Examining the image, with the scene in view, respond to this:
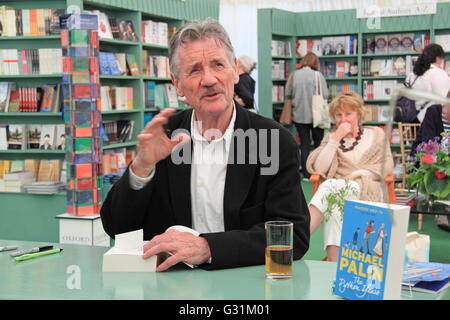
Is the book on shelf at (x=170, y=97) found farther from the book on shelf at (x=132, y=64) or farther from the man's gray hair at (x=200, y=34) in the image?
the man's gray hair at (x=200, y=34)

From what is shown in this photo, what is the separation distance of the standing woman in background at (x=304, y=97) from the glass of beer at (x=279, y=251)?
25.4ft

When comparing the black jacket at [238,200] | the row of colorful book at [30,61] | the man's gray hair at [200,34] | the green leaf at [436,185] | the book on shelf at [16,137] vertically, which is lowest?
the green leaf at [436,185]

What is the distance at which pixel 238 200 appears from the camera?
2004 mm

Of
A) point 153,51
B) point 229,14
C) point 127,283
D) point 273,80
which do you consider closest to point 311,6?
point 229,14

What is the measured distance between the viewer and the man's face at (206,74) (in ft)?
6.74

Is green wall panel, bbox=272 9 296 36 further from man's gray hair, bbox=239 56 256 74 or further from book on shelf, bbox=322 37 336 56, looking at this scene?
man's gray hair, bbox=239 56 256 74

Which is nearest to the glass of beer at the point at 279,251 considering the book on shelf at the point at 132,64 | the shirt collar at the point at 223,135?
the shirt collar at the point at 223,135

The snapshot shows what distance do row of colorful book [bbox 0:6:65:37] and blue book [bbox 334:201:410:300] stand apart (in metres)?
4.81

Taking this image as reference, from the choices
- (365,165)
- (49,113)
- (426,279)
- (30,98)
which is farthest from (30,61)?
(426,279)

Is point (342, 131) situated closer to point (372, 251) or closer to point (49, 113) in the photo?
point (49, 113)

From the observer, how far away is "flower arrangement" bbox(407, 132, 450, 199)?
445 cm
